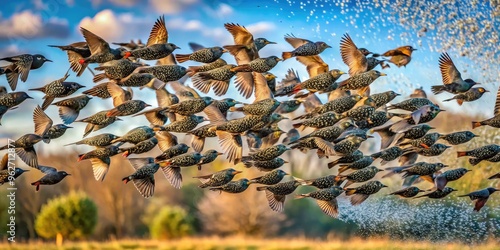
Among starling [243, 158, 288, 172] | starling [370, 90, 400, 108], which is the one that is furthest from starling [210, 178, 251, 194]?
starling [370, 90, 400, 108]

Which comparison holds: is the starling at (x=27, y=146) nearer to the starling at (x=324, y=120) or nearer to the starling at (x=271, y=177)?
the starling at (x=271, y=177)

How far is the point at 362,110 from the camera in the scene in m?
5.51

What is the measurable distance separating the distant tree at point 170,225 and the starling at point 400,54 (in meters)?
7.45

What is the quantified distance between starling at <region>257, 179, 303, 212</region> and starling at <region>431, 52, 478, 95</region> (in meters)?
1.12

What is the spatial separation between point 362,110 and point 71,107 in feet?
5.86

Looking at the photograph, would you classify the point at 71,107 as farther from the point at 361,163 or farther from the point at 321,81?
the point at 361,163

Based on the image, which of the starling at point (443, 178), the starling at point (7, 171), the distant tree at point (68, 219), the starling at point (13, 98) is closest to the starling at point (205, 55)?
the starling at point (13, 98)

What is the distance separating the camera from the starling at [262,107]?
5309mm

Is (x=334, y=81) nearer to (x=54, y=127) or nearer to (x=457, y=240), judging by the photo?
(x=54, y=127)

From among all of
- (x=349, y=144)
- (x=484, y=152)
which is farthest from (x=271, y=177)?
(x=484, y=152)

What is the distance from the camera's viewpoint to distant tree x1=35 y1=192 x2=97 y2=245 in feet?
38.6

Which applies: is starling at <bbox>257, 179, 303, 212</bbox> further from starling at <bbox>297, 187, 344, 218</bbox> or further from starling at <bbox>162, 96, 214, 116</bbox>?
starling at <bbox>162, 96, 214, 116</bbox>

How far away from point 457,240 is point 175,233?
433 cm

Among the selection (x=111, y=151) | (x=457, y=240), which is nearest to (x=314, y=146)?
(x=111, y=151)
